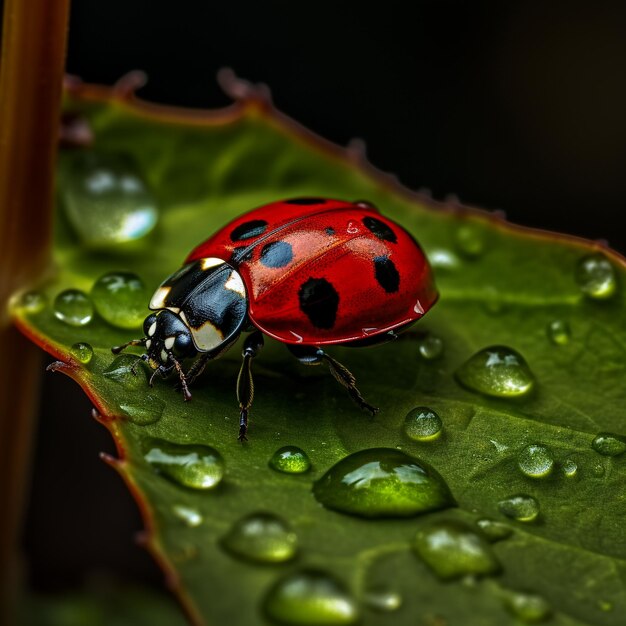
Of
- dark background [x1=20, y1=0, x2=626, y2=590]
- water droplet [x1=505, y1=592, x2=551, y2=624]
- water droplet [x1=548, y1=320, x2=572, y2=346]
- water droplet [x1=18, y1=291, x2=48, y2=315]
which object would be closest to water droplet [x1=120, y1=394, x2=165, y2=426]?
water droplet [x1=18, y1=291, x2=48, y2=315]

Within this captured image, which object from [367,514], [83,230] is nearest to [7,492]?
[83,230]

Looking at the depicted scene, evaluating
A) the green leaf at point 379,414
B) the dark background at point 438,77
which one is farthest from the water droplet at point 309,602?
the dark background at point 438,77

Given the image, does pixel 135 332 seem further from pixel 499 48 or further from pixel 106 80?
pixel 499 48

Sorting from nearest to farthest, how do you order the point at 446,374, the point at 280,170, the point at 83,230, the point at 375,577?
the point at 375,577 < the point at 446,374 < the point at 83,230 < the point at 280,170

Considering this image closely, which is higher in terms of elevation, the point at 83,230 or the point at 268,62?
the point at 268,62

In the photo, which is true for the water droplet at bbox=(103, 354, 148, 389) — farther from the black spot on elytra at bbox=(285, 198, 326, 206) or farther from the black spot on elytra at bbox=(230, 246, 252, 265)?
the black spot on elytra at bbox=(285, 198, 326, 206)

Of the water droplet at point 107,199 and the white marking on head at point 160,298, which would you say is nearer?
the white marking on head at point 160,298

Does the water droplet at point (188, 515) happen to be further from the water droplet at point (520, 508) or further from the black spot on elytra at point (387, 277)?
the black spot on elytra at point (387, 277)
